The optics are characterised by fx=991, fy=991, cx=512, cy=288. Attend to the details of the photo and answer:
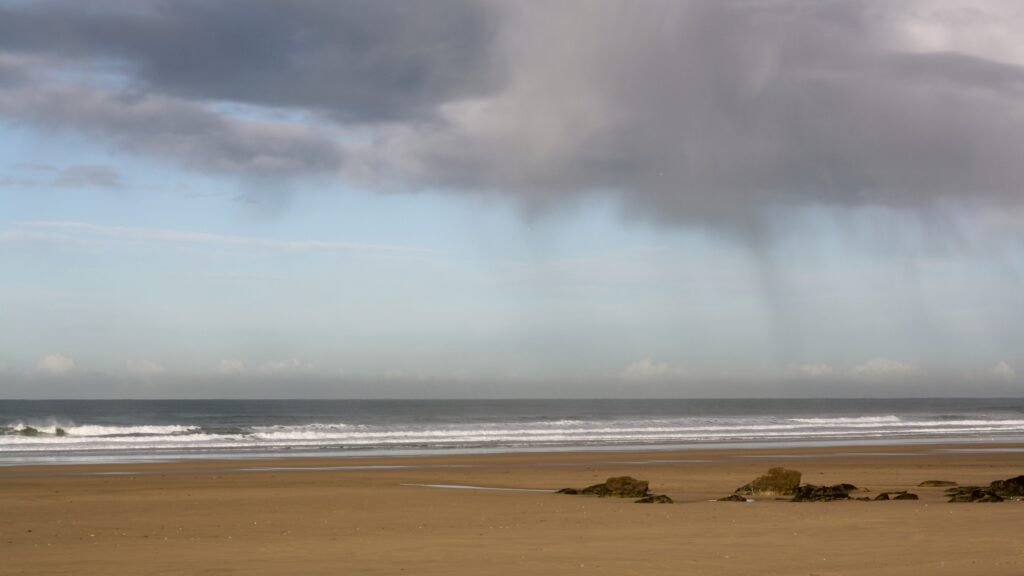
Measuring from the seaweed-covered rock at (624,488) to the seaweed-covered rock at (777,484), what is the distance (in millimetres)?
1989

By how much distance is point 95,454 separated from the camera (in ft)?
132

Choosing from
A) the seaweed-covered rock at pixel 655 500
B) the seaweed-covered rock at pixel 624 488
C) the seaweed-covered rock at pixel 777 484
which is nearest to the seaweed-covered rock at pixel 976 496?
the seaweed-covered rock at pixel 777 484

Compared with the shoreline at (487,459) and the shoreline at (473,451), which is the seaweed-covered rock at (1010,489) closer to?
the shoreline at (487,459)

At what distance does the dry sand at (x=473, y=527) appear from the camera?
11.4 metres

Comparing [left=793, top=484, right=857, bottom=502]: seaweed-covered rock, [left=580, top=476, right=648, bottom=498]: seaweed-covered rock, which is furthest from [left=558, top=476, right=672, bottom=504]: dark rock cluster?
Result: [left=793, top=484, right=857, bottom=502]: seaweed-covered rock

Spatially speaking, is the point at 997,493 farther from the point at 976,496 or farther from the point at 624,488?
the point at 624,488

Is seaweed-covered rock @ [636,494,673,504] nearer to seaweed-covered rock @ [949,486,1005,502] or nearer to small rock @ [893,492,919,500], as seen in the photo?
small rock @ [893,492,919,500]

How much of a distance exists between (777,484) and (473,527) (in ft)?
24.4

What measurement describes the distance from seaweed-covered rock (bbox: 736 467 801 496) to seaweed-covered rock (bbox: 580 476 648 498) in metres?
1.99

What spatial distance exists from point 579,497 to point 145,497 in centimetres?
944

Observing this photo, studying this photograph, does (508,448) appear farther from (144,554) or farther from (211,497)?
(144,554)

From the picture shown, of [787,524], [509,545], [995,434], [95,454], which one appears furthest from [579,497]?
[995,434]

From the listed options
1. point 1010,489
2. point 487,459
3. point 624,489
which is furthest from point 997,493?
point 487,459

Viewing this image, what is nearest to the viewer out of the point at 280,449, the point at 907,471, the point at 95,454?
the point at 907,471
